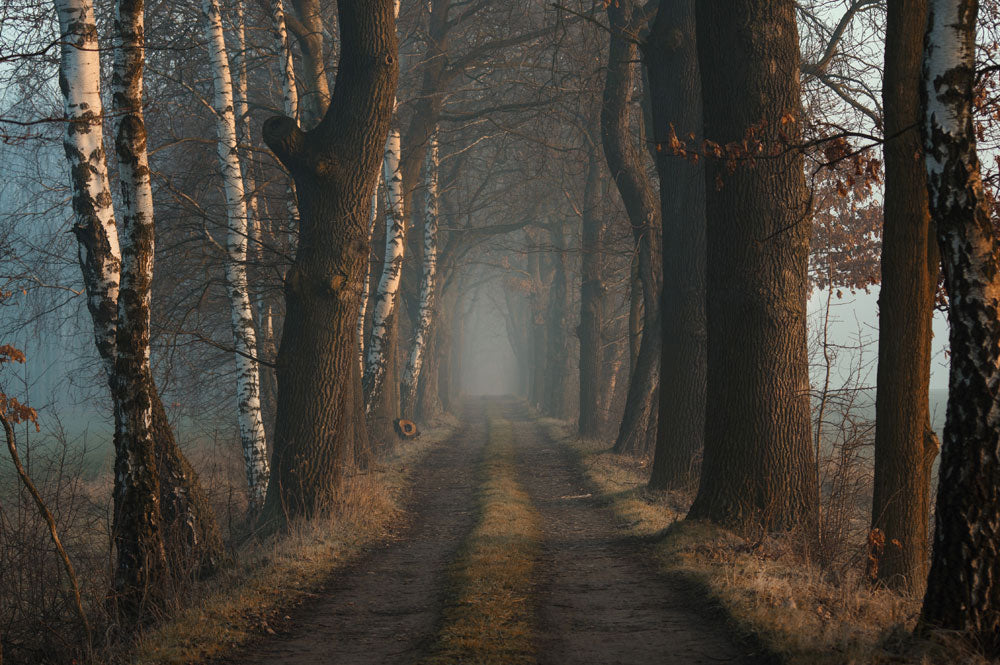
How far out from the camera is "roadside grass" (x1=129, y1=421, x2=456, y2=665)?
5.91m

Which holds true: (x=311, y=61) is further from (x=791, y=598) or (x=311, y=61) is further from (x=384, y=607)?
(x=791, y=598)

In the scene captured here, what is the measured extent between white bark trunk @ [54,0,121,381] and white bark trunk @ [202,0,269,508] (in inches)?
158

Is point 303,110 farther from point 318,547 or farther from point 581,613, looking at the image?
point 581,613

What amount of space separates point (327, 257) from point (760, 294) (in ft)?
17.2

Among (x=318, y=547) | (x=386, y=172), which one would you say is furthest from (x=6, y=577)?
(x=386, y=172)

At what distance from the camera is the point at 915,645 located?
480cm

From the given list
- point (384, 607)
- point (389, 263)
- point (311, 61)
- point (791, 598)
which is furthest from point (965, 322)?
point (389, 263)

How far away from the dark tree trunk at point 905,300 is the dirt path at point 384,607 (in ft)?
13.1

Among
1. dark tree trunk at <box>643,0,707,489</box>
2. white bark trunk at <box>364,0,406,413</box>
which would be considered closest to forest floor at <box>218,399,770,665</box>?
dark tree trunk at <box>643,0,707,489</box>

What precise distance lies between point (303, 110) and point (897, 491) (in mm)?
12262

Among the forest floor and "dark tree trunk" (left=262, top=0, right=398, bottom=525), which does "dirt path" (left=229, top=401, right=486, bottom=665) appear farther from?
"dark tree trunk" (left=262, top=0, right=398, bottom=525)

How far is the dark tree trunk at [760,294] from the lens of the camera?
9.12 m

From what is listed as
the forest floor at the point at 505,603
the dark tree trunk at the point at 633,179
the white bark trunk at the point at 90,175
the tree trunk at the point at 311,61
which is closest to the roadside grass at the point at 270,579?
the forest floor at the point at 505,603

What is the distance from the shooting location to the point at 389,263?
17.9 m
